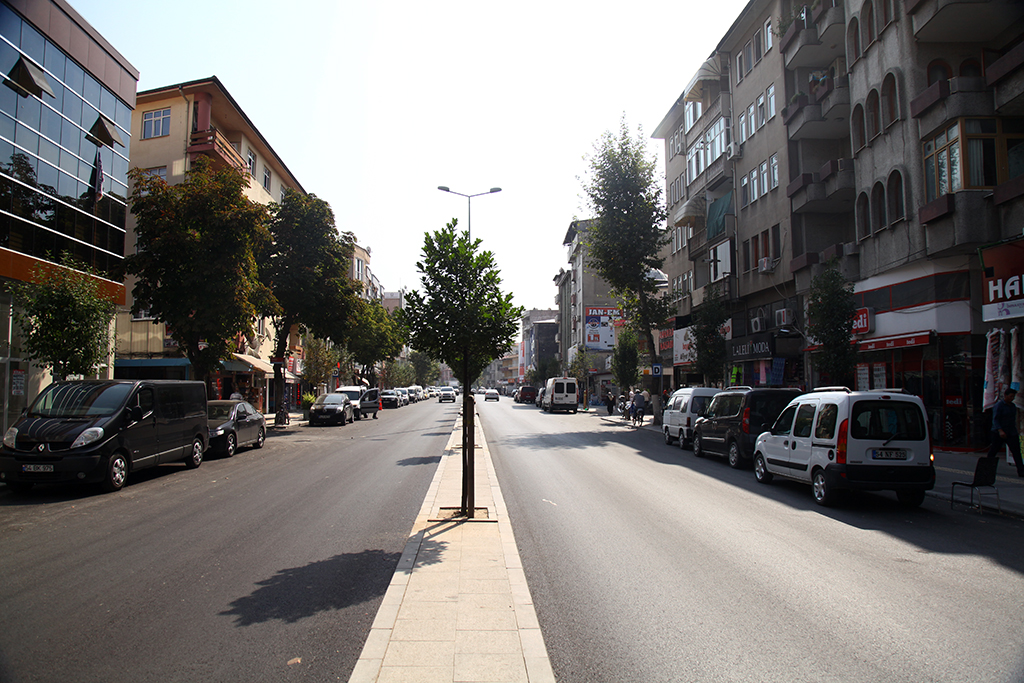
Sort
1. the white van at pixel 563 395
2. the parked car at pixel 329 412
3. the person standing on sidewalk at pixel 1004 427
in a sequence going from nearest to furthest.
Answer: the person standing on sidewalk at pixel 1004 427 < the parked car at pixel 329 412 < the white van at pixel 563 395

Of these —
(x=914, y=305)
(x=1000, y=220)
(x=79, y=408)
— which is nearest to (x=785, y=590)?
(x=79, y=408)

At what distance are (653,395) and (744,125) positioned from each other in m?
14.3

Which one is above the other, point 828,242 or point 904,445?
point 828,242

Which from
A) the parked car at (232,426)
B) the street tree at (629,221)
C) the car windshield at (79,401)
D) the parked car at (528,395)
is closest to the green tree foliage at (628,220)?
the street tree at (629,221)

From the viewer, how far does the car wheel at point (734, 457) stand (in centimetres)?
1524

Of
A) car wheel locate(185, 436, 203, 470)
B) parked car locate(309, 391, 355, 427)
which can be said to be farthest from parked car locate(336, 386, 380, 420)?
car wheel locate(185, 436, 203, 470)

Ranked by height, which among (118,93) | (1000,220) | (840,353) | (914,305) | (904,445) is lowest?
(904,445)

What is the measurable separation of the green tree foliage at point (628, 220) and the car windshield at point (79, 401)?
2586cm

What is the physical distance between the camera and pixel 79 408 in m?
11.7

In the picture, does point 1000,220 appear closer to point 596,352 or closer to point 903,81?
point 903,81

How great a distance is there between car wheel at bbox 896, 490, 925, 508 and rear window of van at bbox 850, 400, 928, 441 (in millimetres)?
944

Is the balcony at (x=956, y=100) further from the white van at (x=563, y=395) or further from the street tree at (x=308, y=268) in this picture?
the white van at (x=563, y=395)

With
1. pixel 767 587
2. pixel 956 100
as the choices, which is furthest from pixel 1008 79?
pixel 767 587

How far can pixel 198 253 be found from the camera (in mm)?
19500
